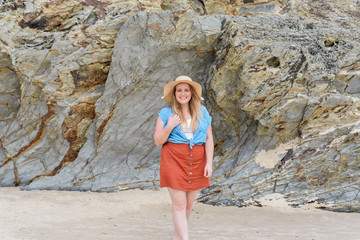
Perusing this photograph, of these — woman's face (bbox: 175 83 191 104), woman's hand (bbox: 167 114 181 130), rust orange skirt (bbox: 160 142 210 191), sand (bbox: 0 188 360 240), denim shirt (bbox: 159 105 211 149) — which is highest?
woman's face (bbox: 175 83 191 104)

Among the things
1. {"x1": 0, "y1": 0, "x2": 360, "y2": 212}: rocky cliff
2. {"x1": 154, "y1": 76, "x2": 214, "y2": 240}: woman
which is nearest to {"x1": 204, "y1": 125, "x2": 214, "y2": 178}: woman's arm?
{"x1": 154, "y1": 76, "x2": 214, "y2": 240}: woman

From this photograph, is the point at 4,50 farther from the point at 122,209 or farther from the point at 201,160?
the point at 201,160

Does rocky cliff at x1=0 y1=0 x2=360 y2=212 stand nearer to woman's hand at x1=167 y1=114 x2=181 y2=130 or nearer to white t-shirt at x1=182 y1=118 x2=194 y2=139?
white t-shirt at x1=182 y1=118 x2=194 y2=139

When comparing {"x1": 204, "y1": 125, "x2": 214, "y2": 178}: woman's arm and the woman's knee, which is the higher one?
{"x1": 204, "y1": 125, "x2": 214, "y2": 178}: woman's arm

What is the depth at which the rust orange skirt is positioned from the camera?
3.32 metres

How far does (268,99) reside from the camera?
5.78 meters

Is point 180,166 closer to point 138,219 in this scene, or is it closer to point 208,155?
point 208,155

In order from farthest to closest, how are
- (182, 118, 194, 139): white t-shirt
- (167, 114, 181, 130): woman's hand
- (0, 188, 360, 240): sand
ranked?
(0, 188, 360, 240): sand → (182, 118, 194, 139): white t-shirt → (167, 114, 181, 130): woman's hand

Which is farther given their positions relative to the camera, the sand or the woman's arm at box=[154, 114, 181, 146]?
the sand

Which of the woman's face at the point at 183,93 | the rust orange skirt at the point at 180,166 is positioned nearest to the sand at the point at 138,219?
the rust orange skirt at the point at 180,166

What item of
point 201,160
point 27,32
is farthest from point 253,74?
point 27,32

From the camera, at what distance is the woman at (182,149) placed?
130 inches

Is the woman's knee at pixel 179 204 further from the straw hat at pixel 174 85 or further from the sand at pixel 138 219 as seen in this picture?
the straw hat at pixel 174 85

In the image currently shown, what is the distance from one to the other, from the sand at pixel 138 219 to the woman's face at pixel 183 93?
158 centimetres
